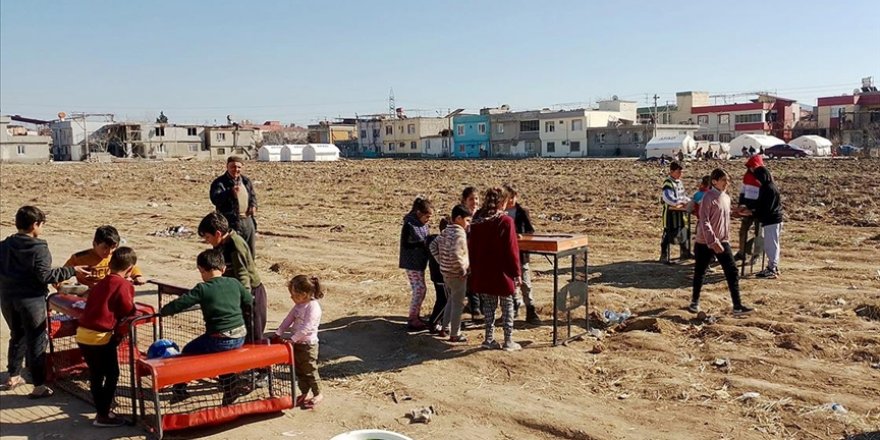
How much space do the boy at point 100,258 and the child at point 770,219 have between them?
838 centimetres

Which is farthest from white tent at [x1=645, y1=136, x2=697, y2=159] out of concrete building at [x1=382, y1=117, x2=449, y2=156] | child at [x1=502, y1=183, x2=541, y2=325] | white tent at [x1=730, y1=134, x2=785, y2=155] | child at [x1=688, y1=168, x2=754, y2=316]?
child at [x1=502, y1=183, x2=541, y2=325]

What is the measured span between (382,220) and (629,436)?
14.8 meters

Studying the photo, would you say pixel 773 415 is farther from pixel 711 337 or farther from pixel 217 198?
pixel 217 198

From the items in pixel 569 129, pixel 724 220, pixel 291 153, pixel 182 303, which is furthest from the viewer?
pixel 569 129

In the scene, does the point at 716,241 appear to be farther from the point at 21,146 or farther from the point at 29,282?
the point at 21,146

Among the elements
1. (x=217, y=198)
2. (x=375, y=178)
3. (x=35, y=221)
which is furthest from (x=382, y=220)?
(x=375, y=178)

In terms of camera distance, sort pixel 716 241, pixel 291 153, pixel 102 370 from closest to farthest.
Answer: pixel 102 370
pixel 716 241
pixel 291 153

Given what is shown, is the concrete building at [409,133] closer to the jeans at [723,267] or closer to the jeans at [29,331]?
the jeans at [723,267]

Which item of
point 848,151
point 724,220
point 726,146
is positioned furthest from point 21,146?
point 724,220

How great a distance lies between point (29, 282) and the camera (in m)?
6.45

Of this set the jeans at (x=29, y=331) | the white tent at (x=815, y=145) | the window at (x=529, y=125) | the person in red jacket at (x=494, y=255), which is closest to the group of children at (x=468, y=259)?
the person in red jacket at (x=494, y=255)

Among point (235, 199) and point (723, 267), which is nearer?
point (723, 267)

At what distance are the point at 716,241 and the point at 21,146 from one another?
92.3 m

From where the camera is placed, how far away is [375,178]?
1537 inches
